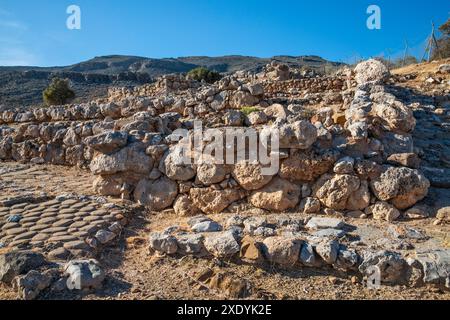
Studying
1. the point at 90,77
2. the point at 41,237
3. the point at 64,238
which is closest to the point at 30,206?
the point at 41,237

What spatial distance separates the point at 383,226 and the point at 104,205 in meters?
3.28

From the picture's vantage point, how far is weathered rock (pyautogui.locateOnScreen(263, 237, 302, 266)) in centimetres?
314

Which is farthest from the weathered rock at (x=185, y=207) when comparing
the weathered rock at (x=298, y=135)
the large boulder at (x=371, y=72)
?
the large boulder at (x=371, y=72)

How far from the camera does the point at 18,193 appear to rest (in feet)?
16.5

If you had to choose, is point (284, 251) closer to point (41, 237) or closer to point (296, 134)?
point (296, 134)

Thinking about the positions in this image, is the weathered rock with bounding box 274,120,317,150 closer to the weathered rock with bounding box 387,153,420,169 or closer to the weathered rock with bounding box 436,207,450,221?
the weathered rock with bounding box 387,153,420,169

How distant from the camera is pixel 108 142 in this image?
4.80m

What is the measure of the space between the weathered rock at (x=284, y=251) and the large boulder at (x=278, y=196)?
2.78 ft

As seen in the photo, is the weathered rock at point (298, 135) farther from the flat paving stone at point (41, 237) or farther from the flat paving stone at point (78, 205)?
the flat paving stone at point (41, 237)
